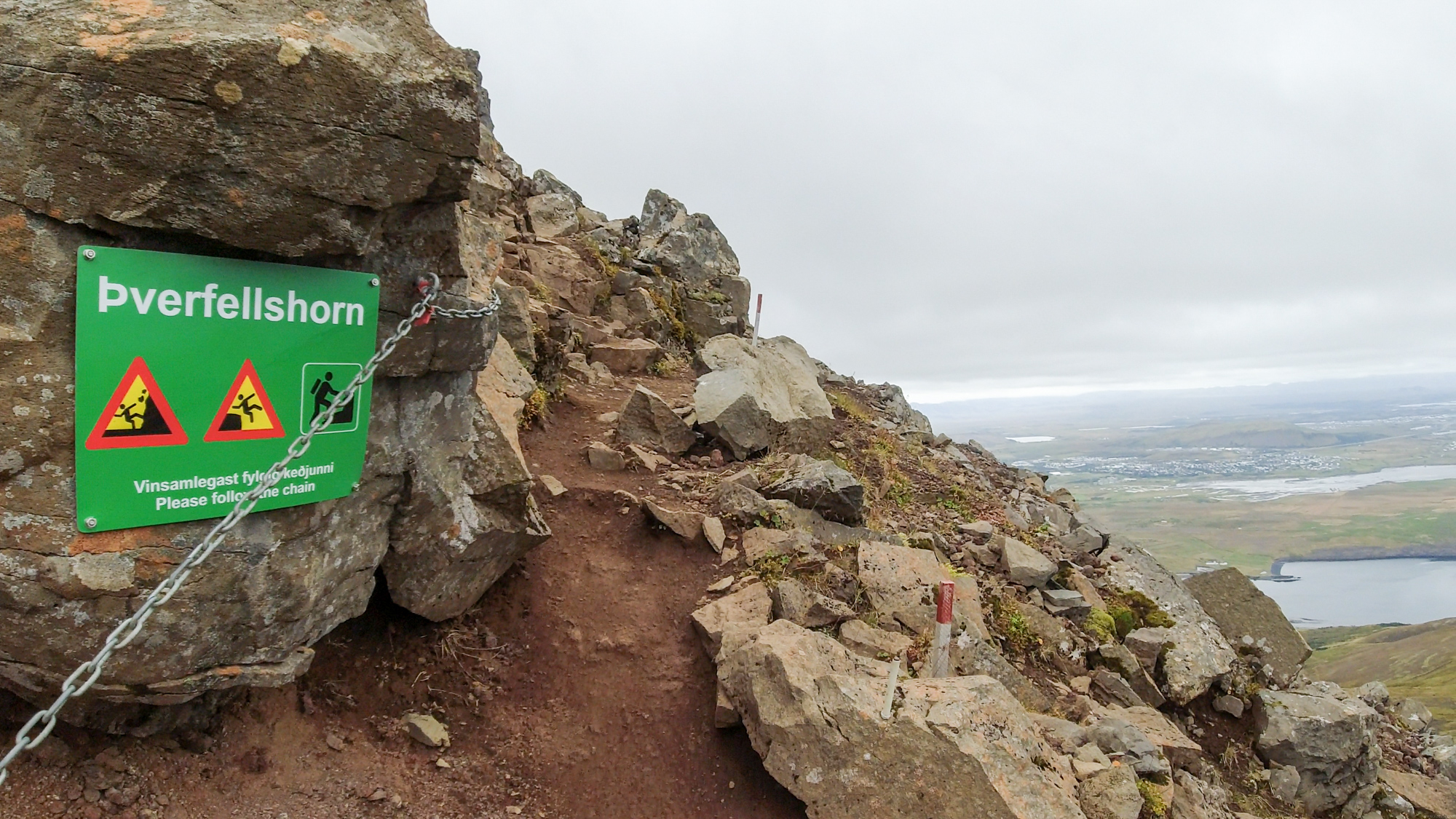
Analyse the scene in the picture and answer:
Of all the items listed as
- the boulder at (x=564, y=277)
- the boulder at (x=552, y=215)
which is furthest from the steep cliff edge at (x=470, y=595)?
the boulder at (x=552, y=215)

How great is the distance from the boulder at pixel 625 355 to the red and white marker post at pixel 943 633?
990 cm

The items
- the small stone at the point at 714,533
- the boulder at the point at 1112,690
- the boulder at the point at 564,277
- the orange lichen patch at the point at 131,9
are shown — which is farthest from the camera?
the boulder at the point at 564,277

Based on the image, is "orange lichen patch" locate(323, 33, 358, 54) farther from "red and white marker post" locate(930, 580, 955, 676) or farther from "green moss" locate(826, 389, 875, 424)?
"green moss" locate(826, 389, 875, 424)

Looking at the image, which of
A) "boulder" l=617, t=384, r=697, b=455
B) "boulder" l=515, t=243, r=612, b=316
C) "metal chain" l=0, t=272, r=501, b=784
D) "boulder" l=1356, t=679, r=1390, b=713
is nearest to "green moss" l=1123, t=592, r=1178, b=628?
"boulder" l=1356, t=679, r=1390, b=713

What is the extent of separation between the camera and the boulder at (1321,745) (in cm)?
923

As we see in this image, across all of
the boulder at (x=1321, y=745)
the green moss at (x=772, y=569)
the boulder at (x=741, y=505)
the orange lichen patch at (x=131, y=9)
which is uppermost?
the orange lichen patch at (x=131, y=9)

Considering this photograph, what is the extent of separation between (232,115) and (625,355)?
1184 cm

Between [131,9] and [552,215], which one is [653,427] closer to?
[131,9]

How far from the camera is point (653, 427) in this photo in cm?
1148

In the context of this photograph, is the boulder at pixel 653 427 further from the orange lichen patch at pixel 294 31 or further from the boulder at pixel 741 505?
the orange lichen patch at pixel 294 31

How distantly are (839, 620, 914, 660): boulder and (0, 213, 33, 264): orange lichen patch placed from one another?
6761mm

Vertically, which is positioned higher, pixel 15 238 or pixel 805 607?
pixel 15 238

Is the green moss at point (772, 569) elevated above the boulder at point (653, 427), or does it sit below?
below

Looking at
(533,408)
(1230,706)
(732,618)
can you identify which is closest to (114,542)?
(732,618)
